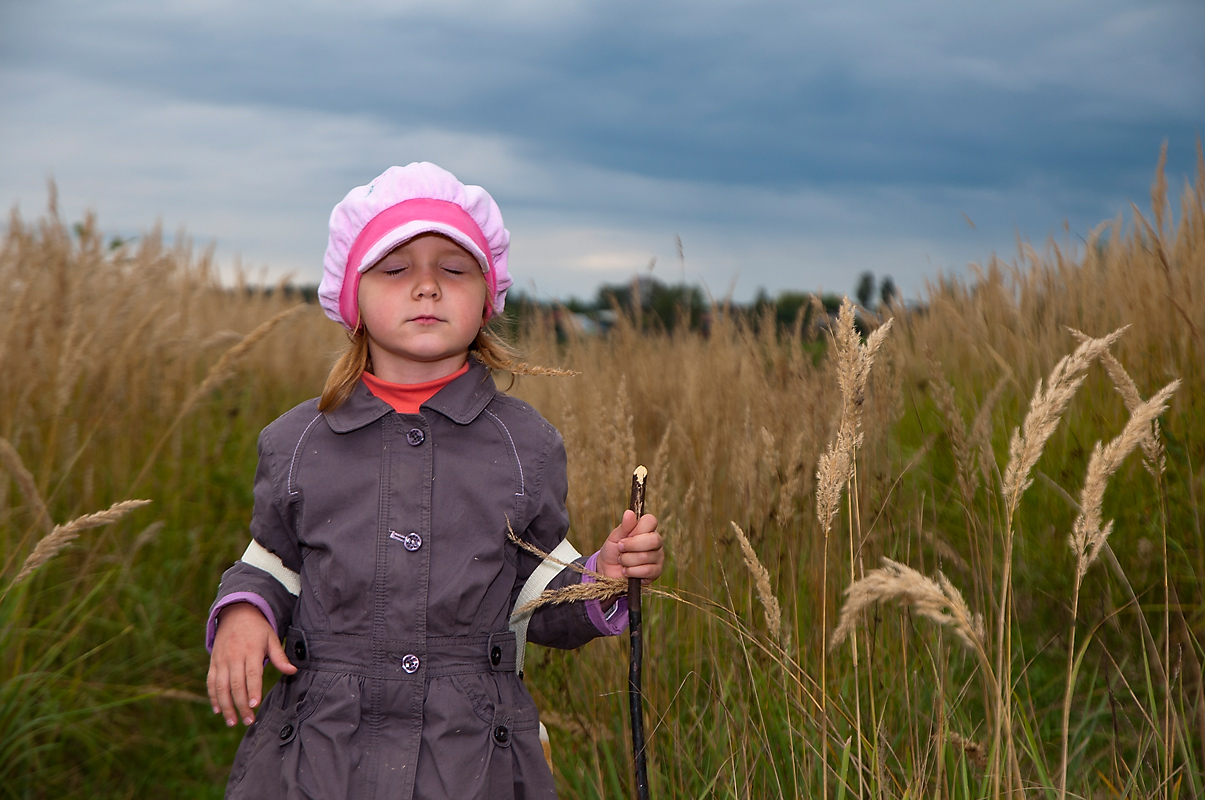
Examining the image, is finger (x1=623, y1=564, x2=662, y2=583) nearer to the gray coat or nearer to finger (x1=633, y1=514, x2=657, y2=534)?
finger (x1=633, y1=514, x2=657, y2=534)

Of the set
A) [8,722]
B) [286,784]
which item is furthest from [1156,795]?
[8,722]

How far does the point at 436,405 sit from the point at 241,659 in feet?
1.99

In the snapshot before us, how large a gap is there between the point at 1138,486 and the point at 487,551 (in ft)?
7.97

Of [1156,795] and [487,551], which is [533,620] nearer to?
[487,551]

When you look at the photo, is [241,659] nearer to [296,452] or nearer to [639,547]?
[296,452]

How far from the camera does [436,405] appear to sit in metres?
1.91

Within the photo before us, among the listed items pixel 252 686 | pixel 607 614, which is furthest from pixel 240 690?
pixel 607 614

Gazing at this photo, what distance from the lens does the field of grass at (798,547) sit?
195cm

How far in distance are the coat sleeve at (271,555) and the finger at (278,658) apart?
77 millimetres

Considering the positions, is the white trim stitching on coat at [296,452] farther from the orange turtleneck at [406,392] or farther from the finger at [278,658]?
the finger at [278,658]

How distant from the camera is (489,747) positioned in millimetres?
1759

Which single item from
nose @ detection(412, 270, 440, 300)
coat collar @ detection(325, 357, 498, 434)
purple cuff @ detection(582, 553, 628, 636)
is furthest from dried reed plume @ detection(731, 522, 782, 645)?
nose @ detection(412, 270, 440, 300)

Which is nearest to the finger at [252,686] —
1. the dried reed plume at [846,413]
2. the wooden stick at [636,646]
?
the wooden stick at [636,646]

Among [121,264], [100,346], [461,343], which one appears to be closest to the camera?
[461,343]
